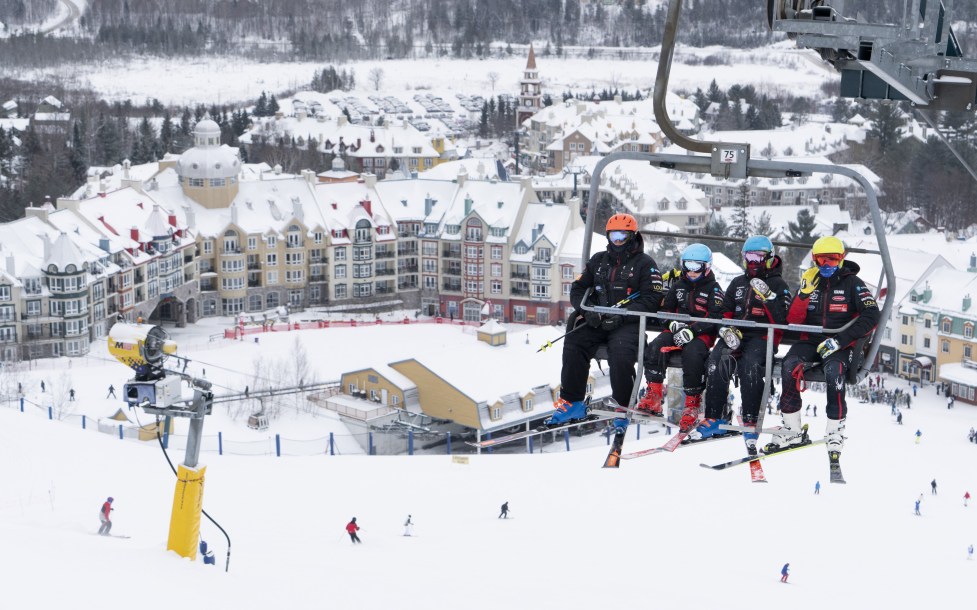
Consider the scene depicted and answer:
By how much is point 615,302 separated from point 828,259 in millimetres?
1899

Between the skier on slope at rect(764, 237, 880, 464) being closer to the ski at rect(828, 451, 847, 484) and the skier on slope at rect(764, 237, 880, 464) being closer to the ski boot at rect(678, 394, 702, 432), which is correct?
the ski at rect(828, 451, 847, 484)

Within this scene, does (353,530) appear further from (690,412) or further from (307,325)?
(307,325)

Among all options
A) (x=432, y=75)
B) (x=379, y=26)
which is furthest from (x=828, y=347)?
(x=379, y=26)

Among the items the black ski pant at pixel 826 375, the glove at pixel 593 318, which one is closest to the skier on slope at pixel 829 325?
the black ski pant at pixel 826 375

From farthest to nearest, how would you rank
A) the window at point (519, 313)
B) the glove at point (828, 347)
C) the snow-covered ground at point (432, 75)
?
the snow-covered ground at point (432, 75) < the window at point (519, 313) < the glove at point (828, 347)

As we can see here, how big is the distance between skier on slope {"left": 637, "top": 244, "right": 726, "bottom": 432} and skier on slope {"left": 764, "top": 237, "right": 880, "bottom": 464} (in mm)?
749

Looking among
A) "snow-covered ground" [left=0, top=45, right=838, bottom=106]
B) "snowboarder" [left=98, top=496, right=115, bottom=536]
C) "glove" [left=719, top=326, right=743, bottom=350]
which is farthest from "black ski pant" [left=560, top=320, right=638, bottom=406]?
"snow-covered ground" [left=0, top=45, right=838, bottom=106]

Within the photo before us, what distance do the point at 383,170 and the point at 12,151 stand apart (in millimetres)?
20619

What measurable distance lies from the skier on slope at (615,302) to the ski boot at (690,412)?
0.50 metres

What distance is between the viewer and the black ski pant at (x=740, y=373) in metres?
12.0

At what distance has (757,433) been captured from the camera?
36.7ft

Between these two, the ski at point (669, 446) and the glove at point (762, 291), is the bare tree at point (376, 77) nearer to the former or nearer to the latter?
the glove at point (762, 291)

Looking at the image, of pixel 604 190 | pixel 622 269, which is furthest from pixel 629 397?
pixel 604 190

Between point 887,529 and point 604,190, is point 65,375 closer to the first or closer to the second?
point 887,529
